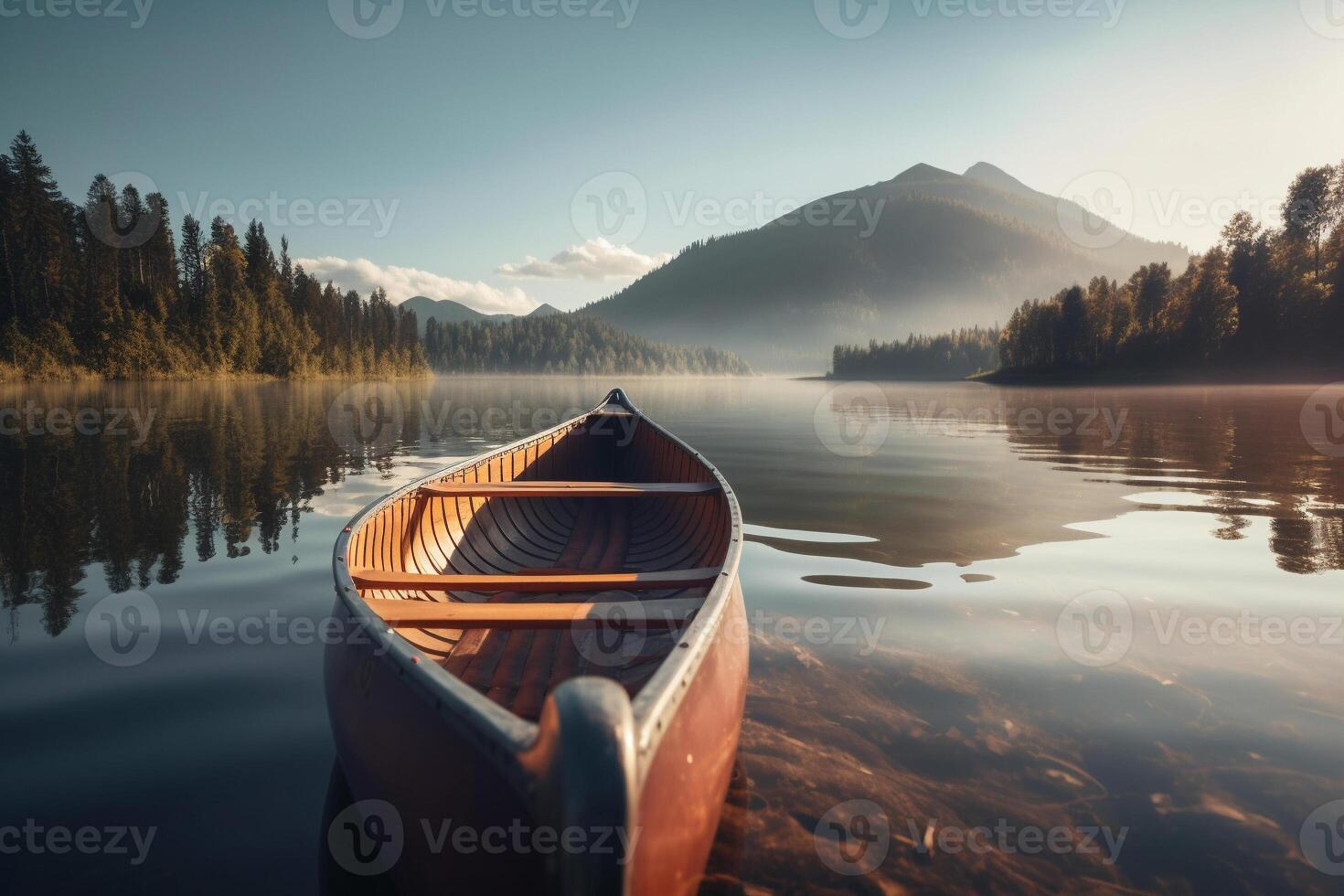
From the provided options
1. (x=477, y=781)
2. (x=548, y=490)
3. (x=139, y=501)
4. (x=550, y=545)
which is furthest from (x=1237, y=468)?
(x=139, y=501)

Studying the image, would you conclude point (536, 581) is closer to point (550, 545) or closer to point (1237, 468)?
point (550, 545)

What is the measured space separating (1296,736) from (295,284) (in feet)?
368

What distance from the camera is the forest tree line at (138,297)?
210 feet

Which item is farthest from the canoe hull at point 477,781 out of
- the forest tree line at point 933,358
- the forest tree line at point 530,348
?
the forest tree line at point 530,348

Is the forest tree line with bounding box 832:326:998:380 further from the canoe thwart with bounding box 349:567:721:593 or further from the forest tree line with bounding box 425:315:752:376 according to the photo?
the canoe thwart with bounding box 349:567:721:593

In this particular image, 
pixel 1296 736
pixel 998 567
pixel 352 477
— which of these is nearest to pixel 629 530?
pixel 998 567

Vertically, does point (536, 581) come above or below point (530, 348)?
below

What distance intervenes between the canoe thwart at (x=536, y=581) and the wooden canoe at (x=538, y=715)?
0.02 metres

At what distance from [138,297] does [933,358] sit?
5803 inches

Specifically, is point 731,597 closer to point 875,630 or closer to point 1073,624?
point 875,630

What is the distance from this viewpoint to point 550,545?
855 centimetres

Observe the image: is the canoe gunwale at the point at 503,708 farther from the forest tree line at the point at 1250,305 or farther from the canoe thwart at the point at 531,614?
the forest tree line at the point at 1250,305

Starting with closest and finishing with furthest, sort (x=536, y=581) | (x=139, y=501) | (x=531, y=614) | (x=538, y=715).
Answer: (x=538, y=715) → (x=531, y=614) → (x=536, y=581) → (x=139, y=501)

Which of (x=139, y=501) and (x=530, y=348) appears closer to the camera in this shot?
(x=139, y=501)
